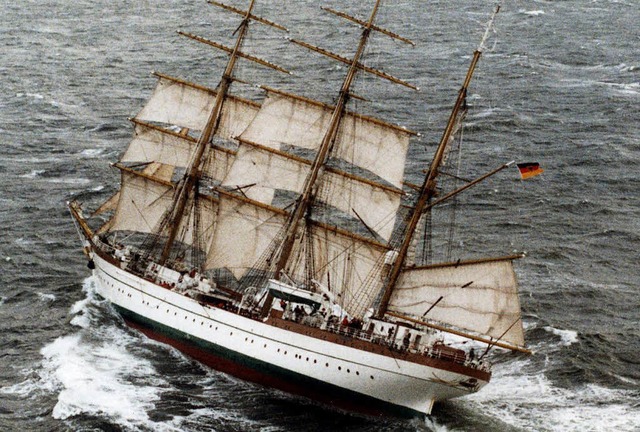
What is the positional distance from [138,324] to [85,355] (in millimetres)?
4598

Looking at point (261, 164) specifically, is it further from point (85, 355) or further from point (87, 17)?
point (87, 17)

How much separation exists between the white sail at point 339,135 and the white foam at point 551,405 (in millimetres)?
12588

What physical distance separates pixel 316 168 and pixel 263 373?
11.8 metres

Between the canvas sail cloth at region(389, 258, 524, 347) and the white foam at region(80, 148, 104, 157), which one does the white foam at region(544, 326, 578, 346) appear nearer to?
the canvas sail cloth at region(389, 258, 524, 347)

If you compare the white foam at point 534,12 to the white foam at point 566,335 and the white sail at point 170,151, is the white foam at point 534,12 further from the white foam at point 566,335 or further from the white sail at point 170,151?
the white sail at point 170,151

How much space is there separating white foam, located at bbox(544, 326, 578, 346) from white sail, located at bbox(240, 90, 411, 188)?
13329mm

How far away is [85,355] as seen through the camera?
5150 centimetres

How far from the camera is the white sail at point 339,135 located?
51.9m

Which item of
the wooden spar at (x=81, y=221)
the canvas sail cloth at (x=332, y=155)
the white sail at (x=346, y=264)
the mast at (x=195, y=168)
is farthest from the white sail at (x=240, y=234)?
the wooden spar at (x=81, y=221)

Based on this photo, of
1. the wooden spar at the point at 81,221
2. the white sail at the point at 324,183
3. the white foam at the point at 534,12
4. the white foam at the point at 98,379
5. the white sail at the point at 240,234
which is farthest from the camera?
the white foam at the point at 534,12

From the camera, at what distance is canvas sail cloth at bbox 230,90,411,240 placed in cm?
5197

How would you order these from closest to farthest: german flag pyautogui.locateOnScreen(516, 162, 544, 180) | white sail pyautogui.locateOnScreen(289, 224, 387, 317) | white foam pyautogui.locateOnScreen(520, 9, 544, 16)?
german flag pyautogui.locateOnScreen(516, 162, 544, 180), white sail pyautogui.locateOnScreen(289, 224, 387, 317), white foam pyautogui.locateOnScreen(520, 9, 544, 16)

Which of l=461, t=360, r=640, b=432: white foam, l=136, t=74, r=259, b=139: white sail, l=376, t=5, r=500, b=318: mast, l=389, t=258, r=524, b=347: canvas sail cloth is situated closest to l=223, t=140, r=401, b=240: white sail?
l=376, t=5, r=500, b=318: mast

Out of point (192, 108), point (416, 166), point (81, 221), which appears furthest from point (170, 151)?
point (416, 166)
